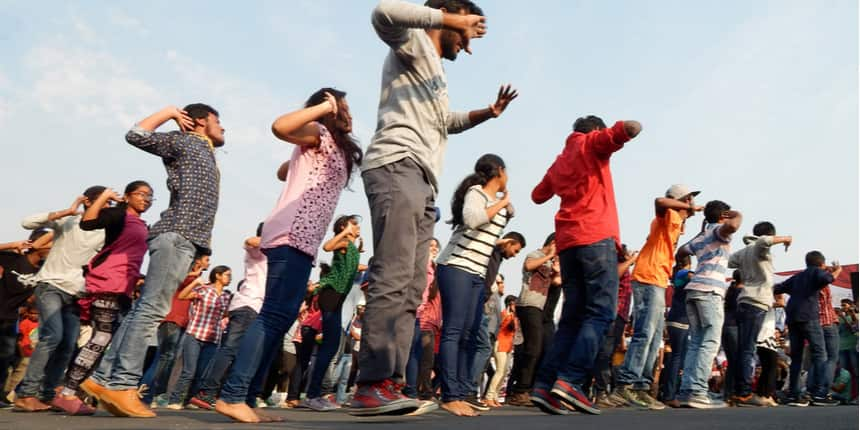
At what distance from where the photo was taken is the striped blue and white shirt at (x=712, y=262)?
24.3ft

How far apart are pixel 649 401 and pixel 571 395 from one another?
9.33 feet

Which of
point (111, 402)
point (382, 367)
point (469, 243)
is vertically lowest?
point (111, 402)

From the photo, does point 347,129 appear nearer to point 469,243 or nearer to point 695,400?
point 469,243

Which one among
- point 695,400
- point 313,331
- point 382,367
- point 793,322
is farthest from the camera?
point 793,322

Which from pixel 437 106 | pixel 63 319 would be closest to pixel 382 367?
pixel 437 106

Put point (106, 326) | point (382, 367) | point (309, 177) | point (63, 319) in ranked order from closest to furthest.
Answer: point (382, 367)
point (309, 177)
point (106, 326)
point (63, 319)

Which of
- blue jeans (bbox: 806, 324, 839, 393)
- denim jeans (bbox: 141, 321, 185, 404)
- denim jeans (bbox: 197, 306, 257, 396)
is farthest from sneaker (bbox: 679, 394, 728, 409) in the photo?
denim jeans (bbox: 141, 321, 185, 404)

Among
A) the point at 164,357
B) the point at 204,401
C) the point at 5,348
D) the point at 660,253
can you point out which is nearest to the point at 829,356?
the point at 660,253

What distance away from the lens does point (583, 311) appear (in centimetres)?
487

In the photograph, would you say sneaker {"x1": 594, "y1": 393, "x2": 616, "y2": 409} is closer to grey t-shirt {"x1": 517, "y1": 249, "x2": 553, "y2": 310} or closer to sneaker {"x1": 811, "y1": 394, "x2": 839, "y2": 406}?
grey t-shirt {"x1": 517, "y1": 249, "x2": 553, "y2": 310}

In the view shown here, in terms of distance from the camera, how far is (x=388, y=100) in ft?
11.9

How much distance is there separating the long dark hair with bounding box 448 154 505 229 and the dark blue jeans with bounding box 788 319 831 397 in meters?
5.40

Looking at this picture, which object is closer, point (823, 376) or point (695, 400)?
point (695, 400)

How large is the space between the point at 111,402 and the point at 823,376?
8.28m
